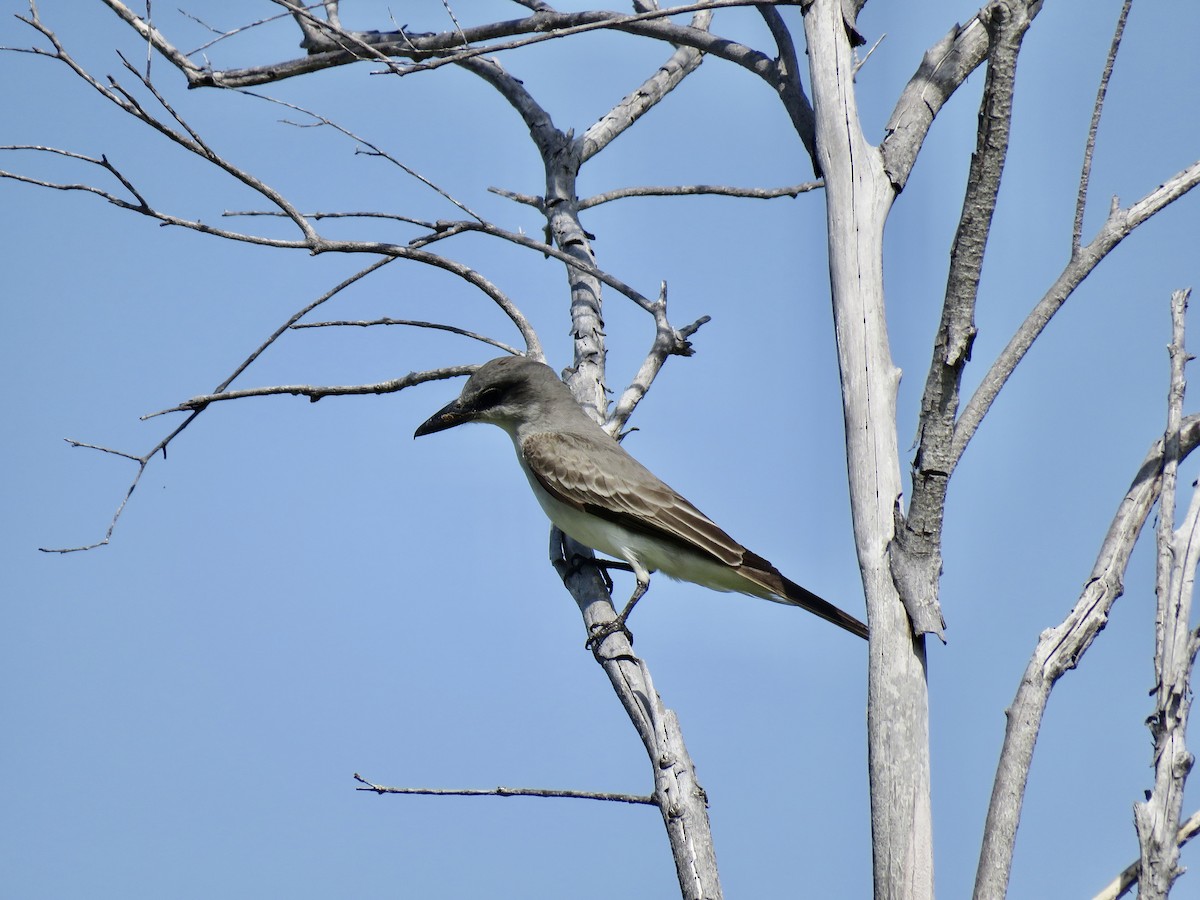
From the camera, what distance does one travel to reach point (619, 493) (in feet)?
23.6

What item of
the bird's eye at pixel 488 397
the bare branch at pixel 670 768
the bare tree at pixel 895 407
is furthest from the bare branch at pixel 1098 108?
the bird's eye at pixel 488 397

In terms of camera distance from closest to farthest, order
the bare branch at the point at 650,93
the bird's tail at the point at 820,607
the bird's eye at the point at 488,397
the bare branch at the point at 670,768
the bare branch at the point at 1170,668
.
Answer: the bare branch at the point at 1170,668 → the bare branch at the point at 670,768 → the bird's tail at the point at 820,607 → the bird's eye at the point at 488,397 → the bare branch at the point at 650,93

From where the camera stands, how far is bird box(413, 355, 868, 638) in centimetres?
707

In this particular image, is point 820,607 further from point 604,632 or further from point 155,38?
point 155,38

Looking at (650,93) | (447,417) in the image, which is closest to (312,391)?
(447,417)

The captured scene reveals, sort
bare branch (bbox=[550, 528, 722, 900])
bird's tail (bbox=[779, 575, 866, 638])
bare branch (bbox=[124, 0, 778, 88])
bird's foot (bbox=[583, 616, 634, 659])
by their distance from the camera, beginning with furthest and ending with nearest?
bird's tail (bbox=[779, 575, 866, 638]), bird's foot (bbox=[583, 616, 634, 659]), bare branch (bbox=[124, 0, 778, 88]), bare branch (bbox=[550, 528, 722, 900])

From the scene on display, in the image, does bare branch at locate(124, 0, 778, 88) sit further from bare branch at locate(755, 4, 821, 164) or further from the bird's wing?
the bird's wing

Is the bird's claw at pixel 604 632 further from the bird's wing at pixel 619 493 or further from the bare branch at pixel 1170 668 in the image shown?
the bare branch at pixel 1170 668

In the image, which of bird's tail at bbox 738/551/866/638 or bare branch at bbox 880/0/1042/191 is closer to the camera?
bare branch at bbox 880/0/1042/191

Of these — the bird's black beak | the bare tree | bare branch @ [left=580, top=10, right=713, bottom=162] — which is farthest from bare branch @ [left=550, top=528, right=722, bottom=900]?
bare branch @ [left=580, top=10, right=713, bottom=162]

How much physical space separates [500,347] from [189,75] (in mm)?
2628

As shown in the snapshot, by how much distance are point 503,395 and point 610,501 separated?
113 cm

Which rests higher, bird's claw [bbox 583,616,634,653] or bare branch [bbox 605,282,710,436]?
bare branch [bbox 605,282,710,436]

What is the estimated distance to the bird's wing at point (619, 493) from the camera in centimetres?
711
